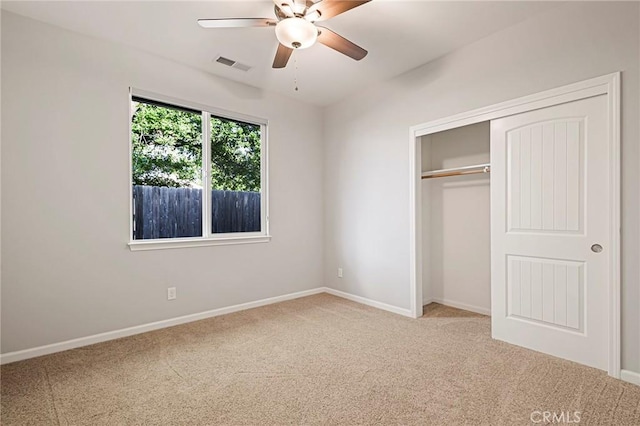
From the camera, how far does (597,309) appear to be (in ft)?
7.78

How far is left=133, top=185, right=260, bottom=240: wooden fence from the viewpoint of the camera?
3.29 meters

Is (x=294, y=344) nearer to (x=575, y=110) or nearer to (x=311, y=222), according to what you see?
(x=311, y=222)

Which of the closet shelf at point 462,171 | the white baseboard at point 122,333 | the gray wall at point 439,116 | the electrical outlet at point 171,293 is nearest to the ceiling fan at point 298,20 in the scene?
the gray wall at point 439,116

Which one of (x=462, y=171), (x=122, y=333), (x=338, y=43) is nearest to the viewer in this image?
(x=338, y=43)

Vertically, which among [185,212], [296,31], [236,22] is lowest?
[185,212]

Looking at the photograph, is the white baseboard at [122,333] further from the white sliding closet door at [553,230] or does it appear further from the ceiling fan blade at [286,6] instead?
the ceiling fan blade at [286,6]

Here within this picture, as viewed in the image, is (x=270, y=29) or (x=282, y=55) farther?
(x=270, y=29)

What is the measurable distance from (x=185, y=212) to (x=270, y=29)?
2.05 metres

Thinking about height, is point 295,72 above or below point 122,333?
above

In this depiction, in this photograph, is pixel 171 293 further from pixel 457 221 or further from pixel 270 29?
pixel 457 221

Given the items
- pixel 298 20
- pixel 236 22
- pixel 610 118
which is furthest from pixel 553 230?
pixel 236 22

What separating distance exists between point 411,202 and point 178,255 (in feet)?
8.49

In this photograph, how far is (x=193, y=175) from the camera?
3.63 metres

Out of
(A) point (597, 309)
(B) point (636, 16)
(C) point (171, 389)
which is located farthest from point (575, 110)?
(C) point (171, 389)
